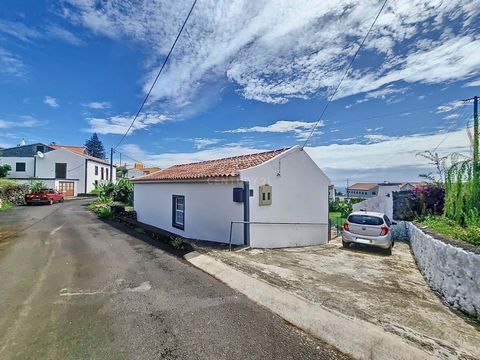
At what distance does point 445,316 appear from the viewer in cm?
453

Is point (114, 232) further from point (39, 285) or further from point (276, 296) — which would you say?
point (276, 296)

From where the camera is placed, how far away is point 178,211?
40.8 ft

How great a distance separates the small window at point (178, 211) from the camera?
11986 mm

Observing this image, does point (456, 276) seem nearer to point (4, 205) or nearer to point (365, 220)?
point (365, 220)

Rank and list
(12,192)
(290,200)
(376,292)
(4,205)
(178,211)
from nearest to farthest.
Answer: (376,292) < (290,200) < (178,211) < (4,205) < (12,192)

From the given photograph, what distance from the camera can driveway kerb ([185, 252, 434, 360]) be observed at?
3.41 meters

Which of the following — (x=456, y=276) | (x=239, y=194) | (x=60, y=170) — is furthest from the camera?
(x=60, y=170)

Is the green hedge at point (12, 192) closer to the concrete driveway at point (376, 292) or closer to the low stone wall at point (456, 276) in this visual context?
the concrete driveway at point (376, 292)

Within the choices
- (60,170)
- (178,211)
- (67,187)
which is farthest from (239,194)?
(60,170)

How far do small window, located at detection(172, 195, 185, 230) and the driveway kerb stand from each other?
21.7 feet

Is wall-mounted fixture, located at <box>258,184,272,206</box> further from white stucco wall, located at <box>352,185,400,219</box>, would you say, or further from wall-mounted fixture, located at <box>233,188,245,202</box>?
white stucco wall, located at <box>352,185,400,219</box>

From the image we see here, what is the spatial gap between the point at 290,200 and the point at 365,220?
3234 mm

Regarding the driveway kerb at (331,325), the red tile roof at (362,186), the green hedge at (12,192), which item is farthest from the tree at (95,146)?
the driveway kerb at (331,325)

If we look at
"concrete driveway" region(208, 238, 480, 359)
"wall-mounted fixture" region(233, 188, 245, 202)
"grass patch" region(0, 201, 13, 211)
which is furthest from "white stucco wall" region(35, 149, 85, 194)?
"concrete driveway" region(208, 238, 480, 359)
